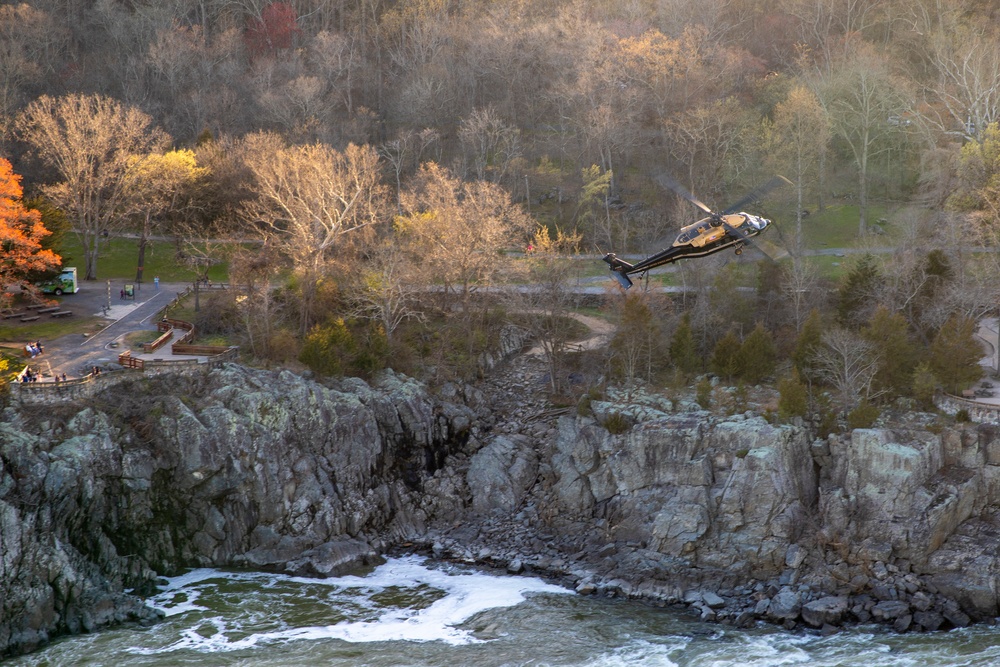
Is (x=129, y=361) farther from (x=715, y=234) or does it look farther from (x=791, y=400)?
(x=791, y=400)

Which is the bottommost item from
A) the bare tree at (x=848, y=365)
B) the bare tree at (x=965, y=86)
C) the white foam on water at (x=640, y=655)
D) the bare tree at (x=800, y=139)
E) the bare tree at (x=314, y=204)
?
the white foam on water at (x=640, y=655)

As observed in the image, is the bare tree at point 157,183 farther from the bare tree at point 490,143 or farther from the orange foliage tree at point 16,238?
the bare tree at point 490,143

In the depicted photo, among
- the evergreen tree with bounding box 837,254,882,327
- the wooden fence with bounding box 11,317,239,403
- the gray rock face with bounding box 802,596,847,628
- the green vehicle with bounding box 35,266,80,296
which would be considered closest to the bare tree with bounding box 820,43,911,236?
the evergreen tree with bounding box 837,254,882,327

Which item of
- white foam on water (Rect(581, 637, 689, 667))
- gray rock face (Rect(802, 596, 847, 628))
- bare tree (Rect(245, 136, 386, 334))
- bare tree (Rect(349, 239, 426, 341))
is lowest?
white foam on water (Rect(581, 637, 689, 667))

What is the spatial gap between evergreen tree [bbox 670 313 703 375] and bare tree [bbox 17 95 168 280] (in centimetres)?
3624

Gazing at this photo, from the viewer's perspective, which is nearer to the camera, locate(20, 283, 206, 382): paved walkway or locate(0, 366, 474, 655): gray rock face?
locate(0, 366, 474, 655): gray rock face

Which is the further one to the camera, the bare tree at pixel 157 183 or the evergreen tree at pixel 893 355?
the bare tree at pixel 157 183

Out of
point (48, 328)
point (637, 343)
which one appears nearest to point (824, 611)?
point (637, 343)

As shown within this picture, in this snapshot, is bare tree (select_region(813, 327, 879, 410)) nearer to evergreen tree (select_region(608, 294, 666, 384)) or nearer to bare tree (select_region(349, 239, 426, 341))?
evergreen tree (select_region(608, 294, 666, 384))

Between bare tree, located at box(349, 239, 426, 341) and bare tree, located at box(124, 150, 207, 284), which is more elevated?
bare tree, located at box(124, 150, 207, 284)

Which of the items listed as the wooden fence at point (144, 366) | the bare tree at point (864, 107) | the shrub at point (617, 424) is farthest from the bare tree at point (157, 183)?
the bare tree at point (864, 107)

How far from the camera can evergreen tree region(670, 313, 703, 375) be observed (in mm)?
57000

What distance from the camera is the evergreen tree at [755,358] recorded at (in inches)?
2190

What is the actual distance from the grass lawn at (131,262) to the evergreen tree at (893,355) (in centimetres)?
4048
